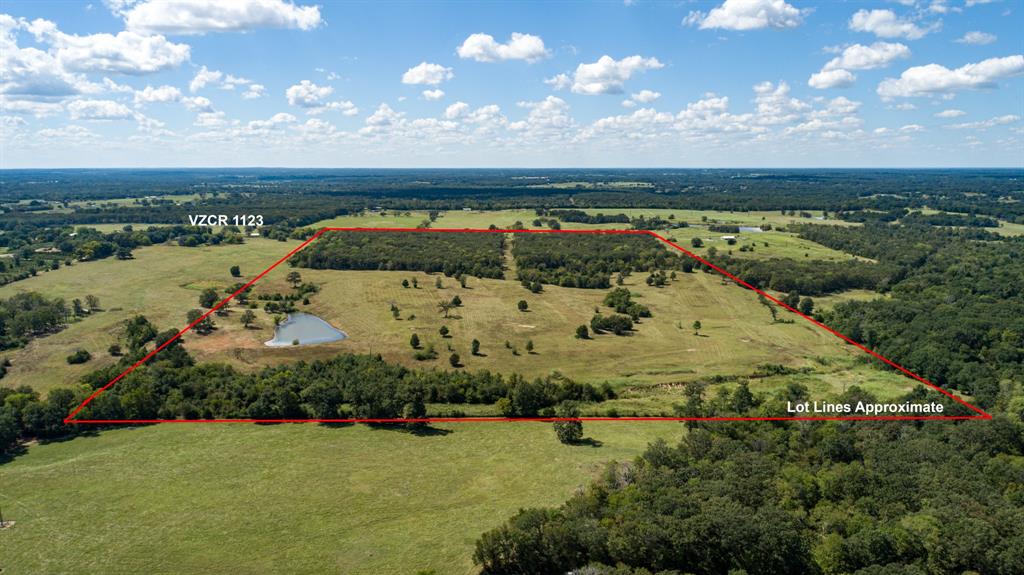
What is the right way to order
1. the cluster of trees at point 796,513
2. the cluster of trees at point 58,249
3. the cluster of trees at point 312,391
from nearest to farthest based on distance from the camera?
1. the cluster of trees at point 796,513
2. the cluster of trees at point 312,391
3. the cluster of trees at point 58,249

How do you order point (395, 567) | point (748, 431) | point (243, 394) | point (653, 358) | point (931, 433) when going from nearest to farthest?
point (395, 567) → point (931, 433) → point (748, 431) → point (243, 394) → point (653, 358)

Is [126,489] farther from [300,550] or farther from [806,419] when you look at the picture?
[806,419]

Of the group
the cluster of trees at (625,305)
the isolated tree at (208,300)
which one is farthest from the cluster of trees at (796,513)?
the isolated tree at (208,300)

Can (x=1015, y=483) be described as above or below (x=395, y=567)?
above

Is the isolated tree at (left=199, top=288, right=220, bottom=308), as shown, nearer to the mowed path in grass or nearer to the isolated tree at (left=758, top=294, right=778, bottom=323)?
the mowed path in grass

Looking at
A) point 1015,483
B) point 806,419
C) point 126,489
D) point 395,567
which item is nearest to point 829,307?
point 806,419

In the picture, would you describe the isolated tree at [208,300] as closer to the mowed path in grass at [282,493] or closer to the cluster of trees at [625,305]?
the mowed path in grass at [282,493]
